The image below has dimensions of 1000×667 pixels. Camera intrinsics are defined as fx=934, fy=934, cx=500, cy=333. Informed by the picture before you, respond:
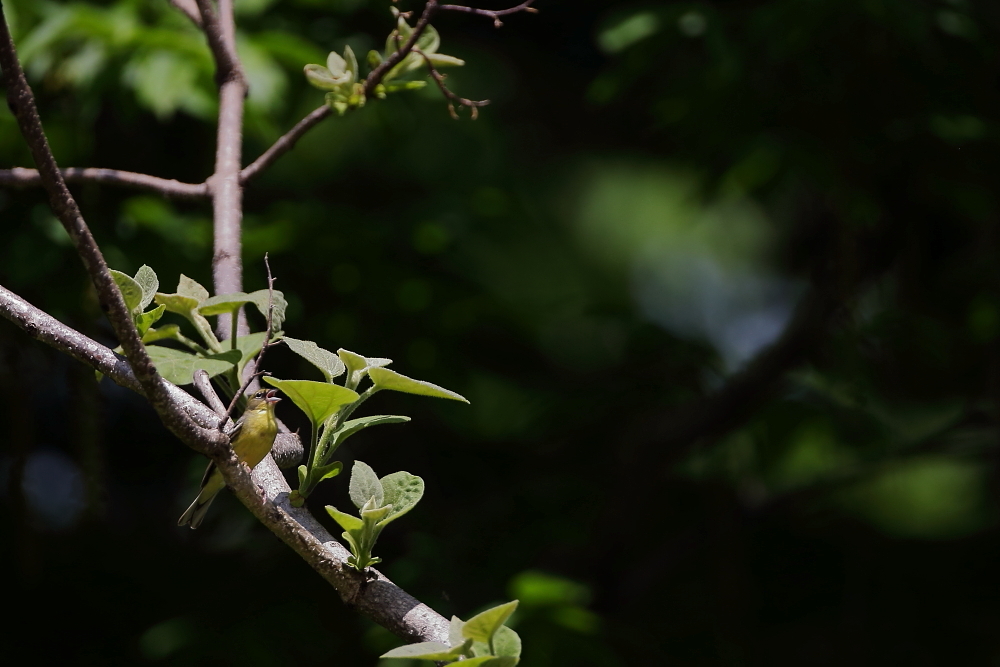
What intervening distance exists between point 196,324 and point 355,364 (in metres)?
0.20

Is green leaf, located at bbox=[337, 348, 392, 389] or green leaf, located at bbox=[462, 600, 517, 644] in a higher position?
green leaf, located at bbox=[337, 348, 392, 389]

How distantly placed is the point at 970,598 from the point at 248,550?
2.77 m

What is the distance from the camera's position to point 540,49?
4.45 meters

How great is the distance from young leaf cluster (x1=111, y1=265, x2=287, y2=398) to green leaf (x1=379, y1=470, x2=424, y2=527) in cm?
21

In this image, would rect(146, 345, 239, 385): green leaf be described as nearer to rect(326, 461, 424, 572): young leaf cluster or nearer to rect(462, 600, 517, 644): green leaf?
rect(326, 461, 424, 572): young leaf cluster

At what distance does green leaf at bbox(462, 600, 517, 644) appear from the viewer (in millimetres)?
856

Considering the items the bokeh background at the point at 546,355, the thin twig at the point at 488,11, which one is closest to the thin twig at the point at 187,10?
the bokeh background at the point at 546,355

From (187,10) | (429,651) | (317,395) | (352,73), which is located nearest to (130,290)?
(317,395)

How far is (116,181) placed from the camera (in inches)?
68.9

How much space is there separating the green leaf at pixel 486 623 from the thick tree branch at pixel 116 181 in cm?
107

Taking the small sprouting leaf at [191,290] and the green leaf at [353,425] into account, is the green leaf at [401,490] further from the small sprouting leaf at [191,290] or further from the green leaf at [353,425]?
the small sprouting leaf at [191,290]

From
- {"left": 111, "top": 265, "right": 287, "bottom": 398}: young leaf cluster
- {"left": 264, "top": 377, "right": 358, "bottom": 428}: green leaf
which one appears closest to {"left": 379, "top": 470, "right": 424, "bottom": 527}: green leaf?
{"left": 264, "top": 377, "right": 358, "bottom": 428}: green leaf

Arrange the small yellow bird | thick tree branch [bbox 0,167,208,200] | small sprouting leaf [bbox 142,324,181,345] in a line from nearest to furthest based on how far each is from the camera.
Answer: small sprouting leaf [bbox 142,324,181,345] → the small yellow bird → thick tree branch [bbox 0,167,208,200]

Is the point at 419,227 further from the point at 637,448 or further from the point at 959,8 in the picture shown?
A: the point at 959,8
